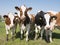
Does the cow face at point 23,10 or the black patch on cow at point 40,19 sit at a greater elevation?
the cow face at point 23,10

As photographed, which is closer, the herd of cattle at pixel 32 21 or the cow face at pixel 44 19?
the herd of cattle at pixel 32 21

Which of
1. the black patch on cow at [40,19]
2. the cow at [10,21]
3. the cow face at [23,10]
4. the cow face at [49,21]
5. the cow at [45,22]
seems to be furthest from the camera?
the cow at [10,21]

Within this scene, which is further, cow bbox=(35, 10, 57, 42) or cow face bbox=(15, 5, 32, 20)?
cow bbox=(35, 10, 57, 42)

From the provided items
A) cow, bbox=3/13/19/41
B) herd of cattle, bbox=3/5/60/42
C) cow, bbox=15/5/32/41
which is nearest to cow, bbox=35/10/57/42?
herd of cattle, bbox=3/5/60/42

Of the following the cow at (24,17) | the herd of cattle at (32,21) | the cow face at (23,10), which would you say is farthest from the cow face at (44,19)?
Result: the cow face at (23,10)

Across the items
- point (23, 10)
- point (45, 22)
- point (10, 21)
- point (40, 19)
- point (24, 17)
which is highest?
point (23, 10)

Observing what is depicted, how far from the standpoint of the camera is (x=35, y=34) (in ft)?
50.5

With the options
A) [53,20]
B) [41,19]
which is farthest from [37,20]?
[53,20]

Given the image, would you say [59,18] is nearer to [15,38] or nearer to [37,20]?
[37,20]

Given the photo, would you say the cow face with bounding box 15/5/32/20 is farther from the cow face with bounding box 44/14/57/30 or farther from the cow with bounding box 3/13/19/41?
the cow face with bounding box 44/14/57/30

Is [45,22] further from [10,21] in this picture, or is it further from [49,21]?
[10,21]

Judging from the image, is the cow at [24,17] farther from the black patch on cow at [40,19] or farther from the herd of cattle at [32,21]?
the black patch on cow at [40,19]

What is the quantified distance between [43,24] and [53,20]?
112 cm

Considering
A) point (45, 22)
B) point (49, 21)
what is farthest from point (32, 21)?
point (49, 21)
